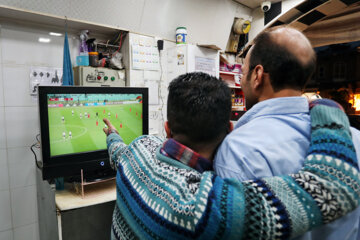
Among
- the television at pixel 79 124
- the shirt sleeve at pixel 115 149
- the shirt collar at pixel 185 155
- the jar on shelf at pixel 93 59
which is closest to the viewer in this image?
the shirt collar at pixel 185 155

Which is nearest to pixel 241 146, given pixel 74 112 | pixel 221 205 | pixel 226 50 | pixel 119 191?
pixel 221 205

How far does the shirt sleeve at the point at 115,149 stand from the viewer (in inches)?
Result: 37.0

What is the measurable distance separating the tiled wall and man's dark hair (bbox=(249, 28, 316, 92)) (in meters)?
2.03

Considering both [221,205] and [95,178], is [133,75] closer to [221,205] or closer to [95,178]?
[95,178]

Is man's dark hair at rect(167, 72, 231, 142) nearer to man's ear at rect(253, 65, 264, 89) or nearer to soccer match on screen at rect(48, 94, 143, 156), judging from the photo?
man's ear at rect(253, 65, 264, 89)

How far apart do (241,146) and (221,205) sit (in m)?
0.21

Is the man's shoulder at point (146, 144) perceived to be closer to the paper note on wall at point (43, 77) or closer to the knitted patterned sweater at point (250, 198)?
the knitted patterned sweater at point (250, 198)

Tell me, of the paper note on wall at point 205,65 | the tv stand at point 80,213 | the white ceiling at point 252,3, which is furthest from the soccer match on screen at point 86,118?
the white ceiling at point 252,3

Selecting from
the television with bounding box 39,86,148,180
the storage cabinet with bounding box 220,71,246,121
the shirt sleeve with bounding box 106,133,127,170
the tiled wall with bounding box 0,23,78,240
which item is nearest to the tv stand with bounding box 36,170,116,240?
the television with bounding box 39,86,148,180

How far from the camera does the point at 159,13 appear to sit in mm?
2809

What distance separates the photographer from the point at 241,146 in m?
0.68

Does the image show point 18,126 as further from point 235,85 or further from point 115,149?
point 235,85

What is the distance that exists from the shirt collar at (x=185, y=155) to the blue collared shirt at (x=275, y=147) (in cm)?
6

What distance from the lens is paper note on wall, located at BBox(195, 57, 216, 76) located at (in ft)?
9.60
